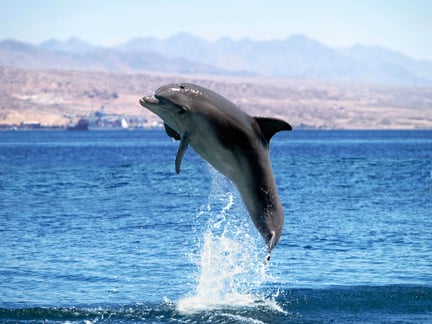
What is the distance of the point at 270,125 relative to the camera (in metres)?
16.1

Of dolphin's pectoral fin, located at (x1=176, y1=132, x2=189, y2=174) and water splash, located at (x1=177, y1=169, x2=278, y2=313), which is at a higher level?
Result: dolphin's pectoral fin, located at (x1=176, y1=132, x2=189, y2=174)

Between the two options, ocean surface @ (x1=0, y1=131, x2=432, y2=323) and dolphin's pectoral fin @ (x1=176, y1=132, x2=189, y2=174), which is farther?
ocean surface @ (x1=0, y1=131, x2=432, y2=323)

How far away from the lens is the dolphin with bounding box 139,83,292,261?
15.2 m

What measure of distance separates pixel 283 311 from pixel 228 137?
262 inches

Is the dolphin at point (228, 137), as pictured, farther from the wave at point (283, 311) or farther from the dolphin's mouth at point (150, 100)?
the wave at point (283, 311)

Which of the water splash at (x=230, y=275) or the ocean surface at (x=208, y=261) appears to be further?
the water splash at (x=230, y=275)

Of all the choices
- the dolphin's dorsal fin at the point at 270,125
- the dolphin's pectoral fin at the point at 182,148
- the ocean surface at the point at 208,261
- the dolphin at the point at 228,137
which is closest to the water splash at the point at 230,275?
the ocean surface at the point at 208,261

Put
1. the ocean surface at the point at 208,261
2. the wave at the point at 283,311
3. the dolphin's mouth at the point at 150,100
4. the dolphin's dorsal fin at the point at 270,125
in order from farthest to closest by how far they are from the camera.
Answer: the ocean surface at the point at 208,261 → the wave at the point at 283,311 → the dolphin's dorsal fin at the point at 270,125 → the dolphin's mouth at the point at 150,100

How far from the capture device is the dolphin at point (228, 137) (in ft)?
49.8

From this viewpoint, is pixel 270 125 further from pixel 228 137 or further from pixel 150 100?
pixel 150 100

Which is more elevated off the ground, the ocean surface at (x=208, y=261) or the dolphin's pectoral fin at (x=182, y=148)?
the dolphin's pectoral fin at (x=182, y=148)

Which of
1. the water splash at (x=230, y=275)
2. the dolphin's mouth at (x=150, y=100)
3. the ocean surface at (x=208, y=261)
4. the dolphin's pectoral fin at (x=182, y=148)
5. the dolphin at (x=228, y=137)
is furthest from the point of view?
the water splash at (x=230, y=275)

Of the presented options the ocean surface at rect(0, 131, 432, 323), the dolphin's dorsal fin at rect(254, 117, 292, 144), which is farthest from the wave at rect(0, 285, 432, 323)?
the dolphin's dorsal fin at rect(254, 117, 292, 144)

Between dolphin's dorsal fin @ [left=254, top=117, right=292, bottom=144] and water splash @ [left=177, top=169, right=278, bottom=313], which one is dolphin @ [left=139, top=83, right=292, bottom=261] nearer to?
dolphin's dorsal fin @ [left=254, top=117, right=292, bottom=144]
